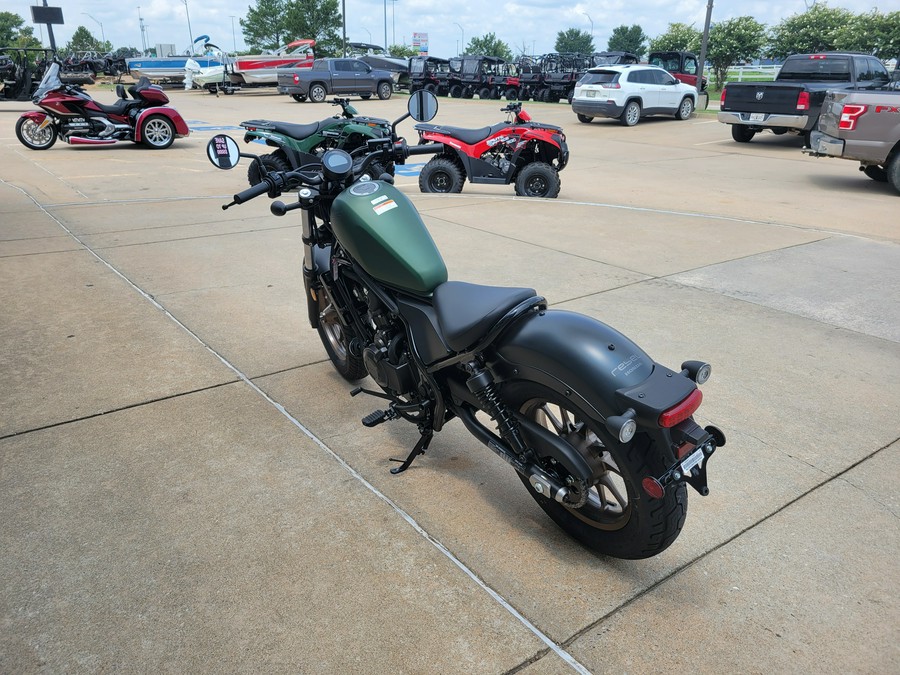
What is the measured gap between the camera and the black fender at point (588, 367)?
7.23ft

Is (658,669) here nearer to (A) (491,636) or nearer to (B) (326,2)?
(A) (491,636)

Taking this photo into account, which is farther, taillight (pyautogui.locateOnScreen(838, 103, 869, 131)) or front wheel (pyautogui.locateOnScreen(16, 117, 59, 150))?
front wheel (pyautogui.locateOnScreen(16, 117, 59, 150))

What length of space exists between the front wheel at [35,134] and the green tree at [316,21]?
53.7 meters

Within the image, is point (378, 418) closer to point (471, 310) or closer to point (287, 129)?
point (471, 310)

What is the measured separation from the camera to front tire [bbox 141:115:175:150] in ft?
46.6

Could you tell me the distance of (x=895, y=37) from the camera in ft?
133

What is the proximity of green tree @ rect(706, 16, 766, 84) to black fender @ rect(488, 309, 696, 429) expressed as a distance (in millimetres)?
45090

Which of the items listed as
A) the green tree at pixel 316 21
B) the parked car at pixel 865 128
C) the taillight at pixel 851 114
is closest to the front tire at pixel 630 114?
the parked car at pixel 865 128

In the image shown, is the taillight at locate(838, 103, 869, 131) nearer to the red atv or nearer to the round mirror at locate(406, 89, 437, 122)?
the red atv

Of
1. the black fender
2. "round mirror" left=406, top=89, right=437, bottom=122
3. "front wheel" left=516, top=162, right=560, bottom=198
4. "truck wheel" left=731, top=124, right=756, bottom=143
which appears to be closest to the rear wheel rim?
the black fender

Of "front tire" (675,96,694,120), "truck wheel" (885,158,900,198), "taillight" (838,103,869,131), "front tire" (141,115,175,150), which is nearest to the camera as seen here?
"taillight" (838,103,869,131)

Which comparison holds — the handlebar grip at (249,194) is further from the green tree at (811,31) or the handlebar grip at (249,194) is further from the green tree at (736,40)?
the green tree at (811,31)

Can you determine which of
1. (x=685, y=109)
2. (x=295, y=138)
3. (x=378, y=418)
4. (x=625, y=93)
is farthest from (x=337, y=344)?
(x=685, y=109)

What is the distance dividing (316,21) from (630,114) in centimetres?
5330
